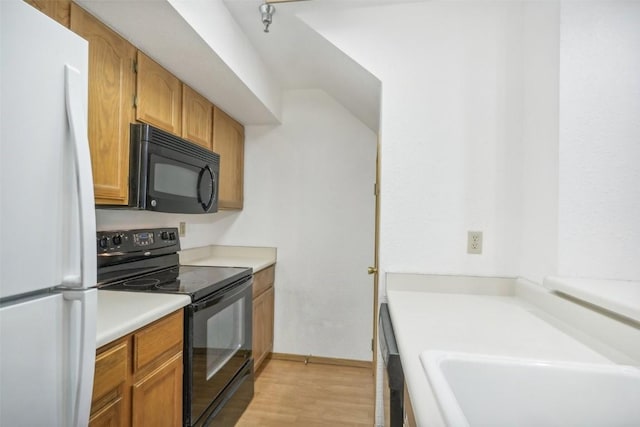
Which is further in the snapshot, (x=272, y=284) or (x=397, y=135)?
(x=272, y=284)

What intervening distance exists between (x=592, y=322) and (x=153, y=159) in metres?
1.86

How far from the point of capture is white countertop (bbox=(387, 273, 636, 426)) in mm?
820

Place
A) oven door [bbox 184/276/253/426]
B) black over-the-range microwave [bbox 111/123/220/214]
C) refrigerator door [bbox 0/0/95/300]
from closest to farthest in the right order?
refrigerator door [bbox 0/0/95/300], oven door [bbox 184/276/253/426], black over-the-range microwave [bbox 111/123/220/214]

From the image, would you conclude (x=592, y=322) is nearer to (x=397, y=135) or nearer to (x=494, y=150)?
(x=494, y=150)

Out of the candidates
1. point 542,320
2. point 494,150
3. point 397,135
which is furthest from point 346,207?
point 542,320

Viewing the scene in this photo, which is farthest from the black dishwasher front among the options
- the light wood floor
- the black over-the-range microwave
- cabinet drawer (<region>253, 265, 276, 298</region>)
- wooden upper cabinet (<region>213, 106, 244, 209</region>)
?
wooden upper cabinet (<region>213, 106, 244, 209</region>)

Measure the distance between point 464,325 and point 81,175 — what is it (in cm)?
117

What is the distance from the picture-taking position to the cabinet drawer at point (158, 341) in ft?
3.76

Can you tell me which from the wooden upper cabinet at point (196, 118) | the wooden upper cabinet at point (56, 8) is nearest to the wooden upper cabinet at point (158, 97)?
the wooden upper cabinet at point (196, 118)

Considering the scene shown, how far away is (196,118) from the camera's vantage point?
7.02 feet

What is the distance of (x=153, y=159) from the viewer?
1631mm

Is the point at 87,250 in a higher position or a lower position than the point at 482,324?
higher

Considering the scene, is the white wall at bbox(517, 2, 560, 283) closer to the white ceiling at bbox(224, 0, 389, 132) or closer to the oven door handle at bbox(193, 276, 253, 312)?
the white ceiling at bbox(224, 0, 389, 132)

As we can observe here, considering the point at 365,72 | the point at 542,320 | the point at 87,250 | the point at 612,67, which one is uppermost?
Answer: the point at 365,72
